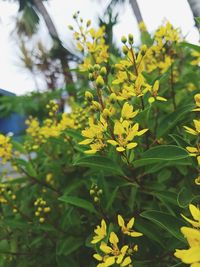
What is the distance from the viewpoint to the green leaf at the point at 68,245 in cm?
108

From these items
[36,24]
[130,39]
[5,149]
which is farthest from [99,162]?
[36,24]

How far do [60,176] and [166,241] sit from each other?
606 mm

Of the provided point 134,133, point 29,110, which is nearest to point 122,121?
point 134,133

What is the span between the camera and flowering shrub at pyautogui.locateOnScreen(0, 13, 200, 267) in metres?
0.79

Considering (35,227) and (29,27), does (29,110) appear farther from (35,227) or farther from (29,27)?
(29,27)

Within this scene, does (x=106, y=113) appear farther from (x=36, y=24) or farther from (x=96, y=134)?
(x=36, y=24)

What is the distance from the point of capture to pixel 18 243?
136 cm

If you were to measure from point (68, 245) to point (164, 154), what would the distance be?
19.4 inches

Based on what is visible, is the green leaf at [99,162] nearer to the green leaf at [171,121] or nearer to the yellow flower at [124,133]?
the yellow flower at [124,133]

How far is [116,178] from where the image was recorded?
1100 mm

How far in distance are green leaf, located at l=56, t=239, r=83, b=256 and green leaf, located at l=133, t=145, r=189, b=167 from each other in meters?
0.40

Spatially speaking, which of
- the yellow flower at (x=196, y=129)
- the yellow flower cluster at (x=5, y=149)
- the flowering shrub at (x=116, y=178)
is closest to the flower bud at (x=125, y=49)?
the flowering shrub at (x=116, y=178)

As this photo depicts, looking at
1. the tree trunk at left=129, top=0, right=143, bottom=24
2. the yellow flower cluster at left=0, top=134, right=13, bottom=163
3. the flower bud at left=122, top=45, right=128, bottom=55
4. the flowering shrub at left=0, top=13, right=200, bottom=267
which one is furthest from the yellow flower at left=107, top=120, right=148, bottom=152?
the tree trunk at left=129, top=0, right=143, bottom=24

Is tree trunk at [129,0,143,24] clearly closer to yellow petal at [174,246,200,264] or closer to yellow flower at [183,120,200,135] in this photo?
yellow flower at [183,120,200,135]
